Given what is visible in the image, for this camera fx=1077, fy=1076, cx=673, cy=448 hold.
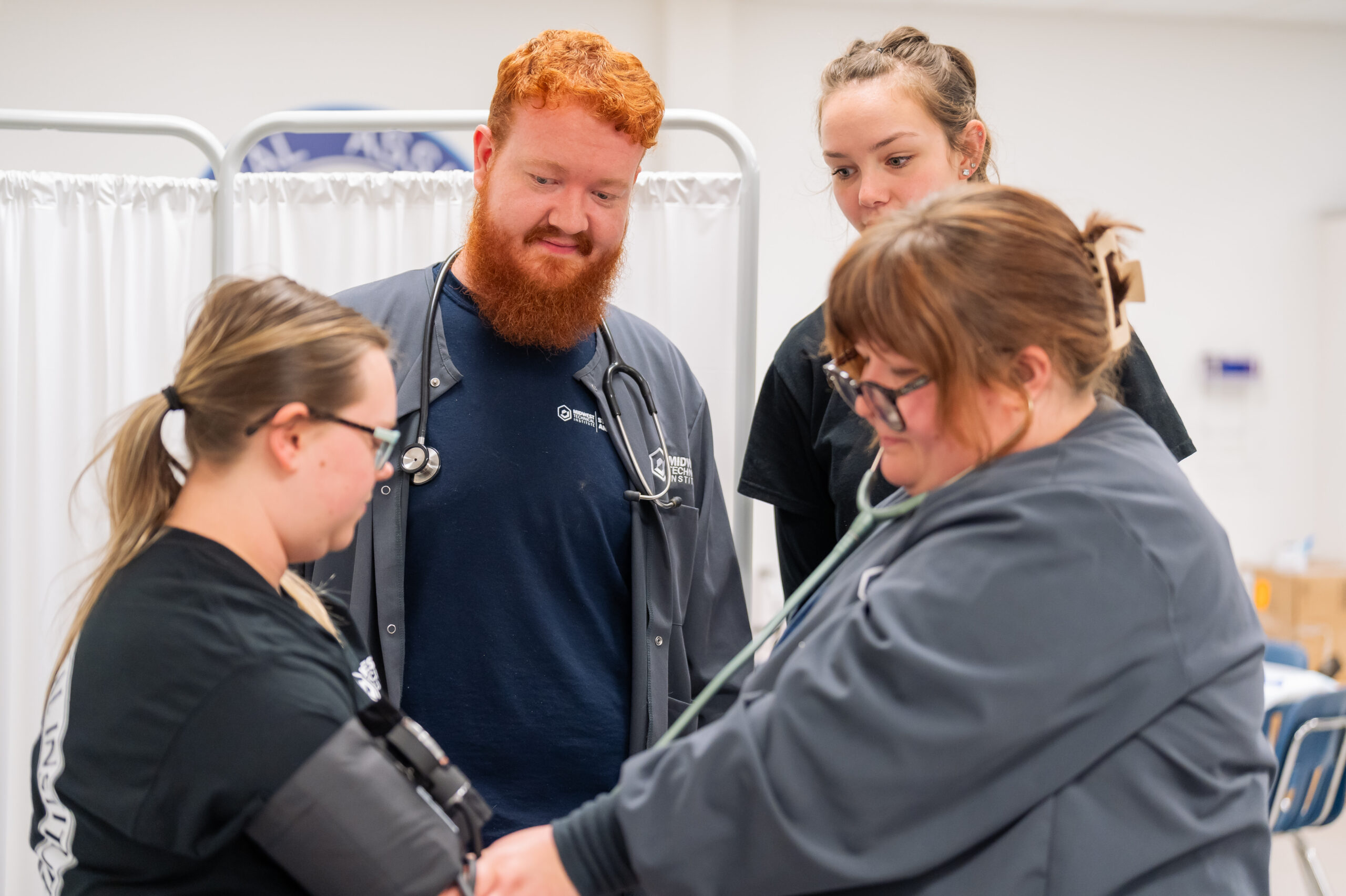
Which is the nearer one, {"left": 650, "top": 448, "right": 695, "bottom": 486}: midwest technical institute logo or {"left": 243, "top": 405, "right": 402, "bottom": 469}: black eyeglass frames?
{"left": 243, "top": 405, "right": 402, "bottom": 469}: black eyeglass frames

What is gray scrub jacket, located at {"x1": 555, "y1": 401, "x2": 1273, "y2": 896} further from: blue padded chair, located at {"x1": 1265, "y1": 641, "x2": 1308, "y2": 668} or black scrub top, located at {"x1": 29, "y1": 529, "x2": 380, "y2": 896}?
blue padded chair, located at {"x1": 1265, "y1": 641, "x2": 1308, "y2": 668}

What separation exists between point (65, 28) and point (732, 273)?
3.32m

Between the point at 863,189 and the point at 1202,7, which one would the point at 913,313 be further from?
the point at 1202,7

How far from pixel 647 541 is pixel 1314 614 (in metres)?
4.72

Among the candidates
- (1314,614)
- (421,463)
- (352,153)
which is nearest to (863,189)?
(421,463)

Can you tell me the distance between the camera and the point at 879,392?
1.11 meters

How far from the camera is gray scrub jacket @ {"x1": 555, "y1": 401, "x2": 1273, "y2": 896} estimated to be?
3.18ft

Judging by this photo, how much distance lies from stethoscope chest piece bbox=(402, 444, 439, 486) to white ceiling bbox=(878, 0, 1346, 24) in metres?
4.17

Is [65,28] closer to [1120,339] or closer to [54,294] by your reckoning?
[54,294]

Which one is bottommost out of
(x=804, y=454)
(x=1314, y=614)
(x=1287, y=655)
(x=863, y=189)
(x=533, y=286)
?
(x=1314, y=614)

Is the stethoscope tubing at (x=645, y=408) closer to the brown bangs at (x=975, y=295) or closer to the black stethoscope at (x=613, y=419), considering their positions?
the black stethoscope at (x=613, y=419)

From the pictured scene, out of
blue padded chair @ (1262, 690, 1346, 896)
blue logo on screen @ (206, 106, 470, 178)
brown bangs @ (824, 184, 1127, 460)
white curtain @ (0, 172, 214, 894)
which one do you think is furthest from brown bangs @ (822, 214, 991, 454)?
blue logo on screen @ (206, 106, 470, 178)

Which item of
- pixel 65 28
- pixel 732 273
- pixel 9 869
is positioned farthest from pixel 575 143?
pixel 65 28

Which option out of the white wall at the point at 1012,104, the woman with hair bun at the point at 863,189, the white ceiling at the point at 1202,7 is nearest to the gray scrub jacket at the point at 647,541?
the woman with hair bun at the point at 863,189
